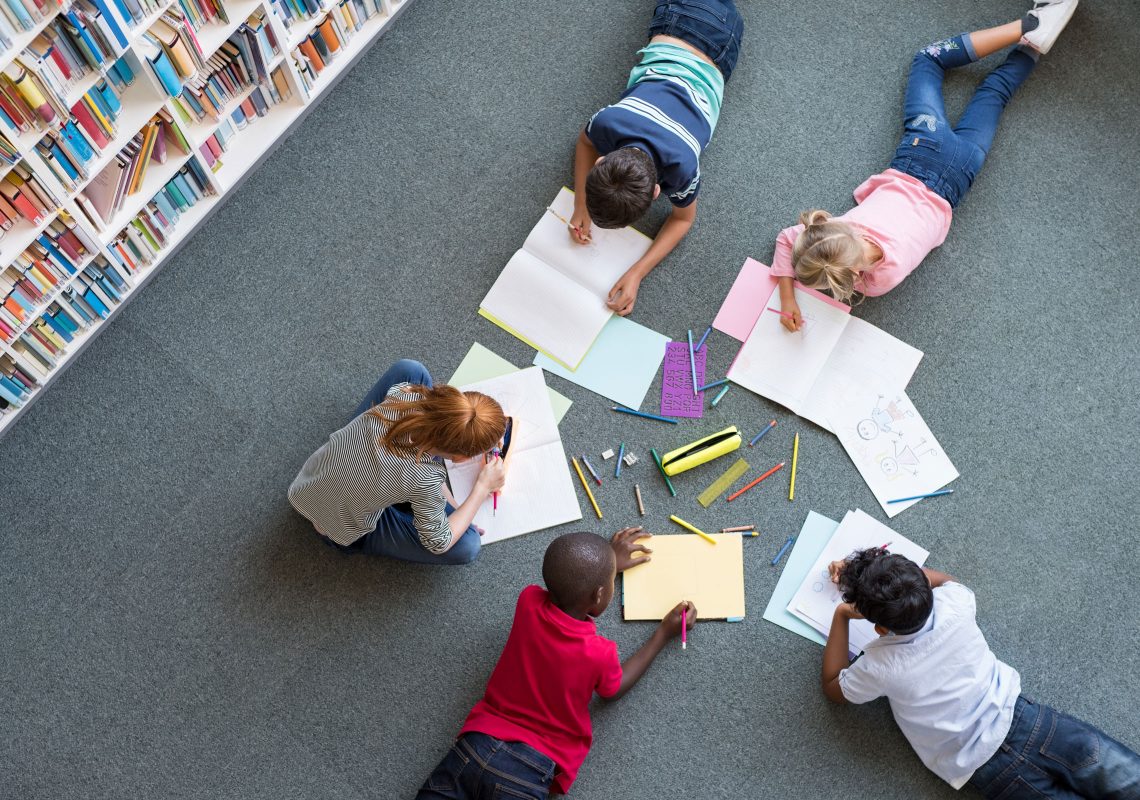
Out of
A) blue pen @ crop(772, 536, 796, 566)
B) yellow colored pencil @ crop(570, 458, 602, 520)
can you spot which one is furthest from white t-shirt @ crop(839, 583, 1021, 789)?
yellow colored pencil @ crop(570, 458, 602, 520)

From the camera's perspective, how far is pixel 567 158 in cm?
253

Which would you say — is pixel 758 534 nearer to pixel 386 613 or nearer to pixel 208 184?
pixel 386 613

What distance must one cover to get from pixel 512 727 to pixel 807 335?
124cm

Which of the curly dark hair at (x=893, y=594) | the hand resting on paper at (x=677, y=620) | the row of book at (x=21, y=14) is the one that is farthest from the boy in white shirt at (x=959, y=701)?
the row of book at (x=21, y=14)

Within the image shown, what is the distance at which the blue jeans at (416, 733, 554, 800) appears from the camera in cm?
194

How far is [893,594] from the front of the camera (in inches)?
75.9

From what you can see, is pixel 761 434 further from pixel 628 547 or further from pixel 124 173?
pixel 124 173

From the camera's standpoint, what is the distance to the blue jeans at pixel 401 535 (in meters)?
2.13

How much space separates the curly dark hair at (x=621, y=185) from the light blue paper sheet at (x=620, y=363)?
13.5 inches

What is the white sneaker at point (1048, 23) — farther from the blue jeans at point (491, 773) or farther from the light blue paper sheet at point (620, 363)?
the blue jeans at point (491, 773)

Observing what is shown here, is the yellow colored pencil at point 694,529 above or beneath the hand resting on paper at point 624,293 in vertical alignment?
beneath

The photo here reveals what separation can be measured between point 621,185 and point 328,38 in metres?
0.99

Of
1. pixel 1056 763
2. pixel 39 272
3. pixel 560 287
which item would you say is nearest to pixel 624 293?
pixel 560 287

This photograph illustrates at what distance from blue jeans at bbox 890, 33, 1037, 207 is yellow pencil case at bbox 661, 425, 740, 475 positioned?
0.90 metres
